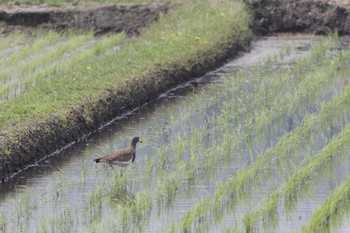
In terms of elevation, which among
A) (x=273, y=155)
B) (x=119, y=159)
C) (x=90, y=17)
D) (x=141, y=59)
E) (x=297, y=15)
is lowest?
(x=297, y=15)

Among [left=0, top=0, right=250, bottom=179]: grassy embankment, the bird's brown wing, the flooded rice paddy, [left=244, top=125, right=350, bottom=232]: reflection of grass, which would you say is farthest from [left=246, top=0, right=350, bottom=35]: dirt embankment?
the bird's brown wing

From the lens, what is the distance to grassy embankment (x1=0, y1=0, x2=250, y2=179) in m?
10.6

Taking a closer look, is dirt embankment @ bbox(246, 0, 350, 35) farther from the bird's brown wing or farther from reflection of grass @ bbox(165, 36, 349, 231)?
the bird's brown wing

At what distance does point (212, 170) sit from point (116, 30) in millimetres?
9396

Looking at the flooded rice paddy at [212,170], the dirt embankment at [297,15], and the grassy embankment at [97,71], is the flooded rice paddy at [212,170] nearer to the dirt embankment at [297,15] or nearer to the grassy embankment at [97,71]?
the grassy embankment at [97,71]

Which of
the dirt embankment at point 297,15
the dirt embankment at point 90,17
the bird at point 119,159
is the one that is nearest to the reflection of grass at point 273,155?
the bird at point 119,159

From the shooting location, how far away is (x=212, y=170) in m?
9.84

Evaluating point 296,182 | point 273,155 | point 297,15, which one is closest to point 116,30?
point 297,15

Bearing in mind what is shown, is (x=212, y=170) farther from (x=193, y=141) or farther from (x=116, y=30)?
(x=116, y=30)

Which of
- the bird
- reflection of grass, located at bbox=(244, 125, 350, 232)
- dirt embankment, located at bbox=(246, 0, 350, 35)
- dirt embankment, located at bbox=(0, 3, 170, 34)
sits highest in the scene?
the bird

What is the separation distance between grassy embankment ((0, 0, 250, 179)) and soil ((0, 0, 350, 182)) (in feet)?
0.05

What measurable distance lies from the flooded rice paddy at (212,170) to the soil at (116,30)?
165mm

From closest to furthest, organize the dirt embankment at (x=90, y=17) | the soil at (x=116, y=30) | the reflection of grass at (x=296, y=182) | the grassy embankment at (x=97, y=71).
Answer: the reflection of grass at (x=296, y=182), the soil at (x=116, y=30), the grassy embankment at (x=97, y=71), the dirt embankment at (x=90, y=17)

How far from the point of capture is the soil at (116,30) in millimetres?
10258
